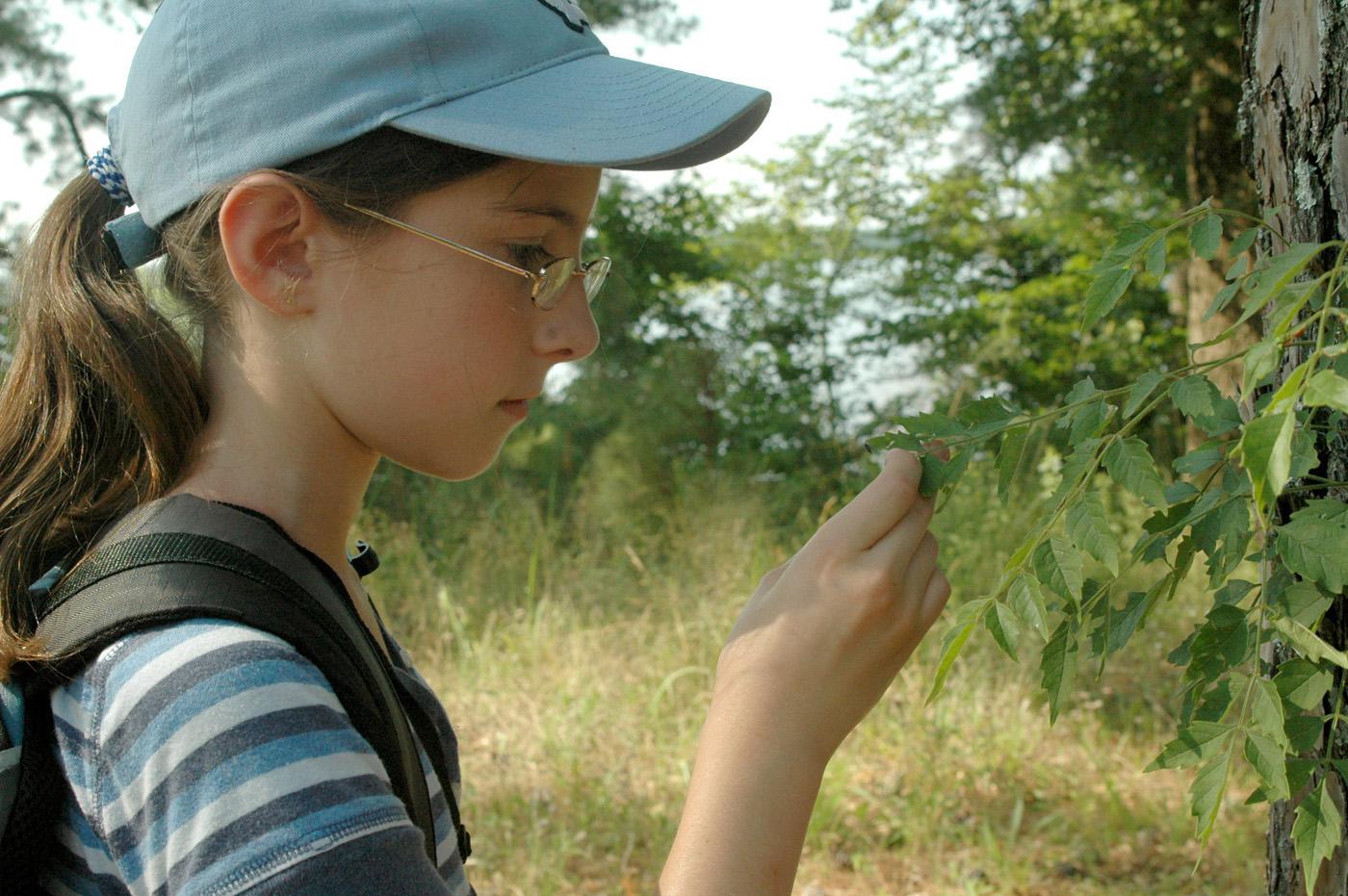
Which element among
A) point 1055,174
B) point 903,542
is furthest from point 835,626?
point 1055,174

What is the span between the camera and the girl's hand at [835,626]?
1157mm

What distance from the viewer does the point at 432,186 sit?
4.01ft

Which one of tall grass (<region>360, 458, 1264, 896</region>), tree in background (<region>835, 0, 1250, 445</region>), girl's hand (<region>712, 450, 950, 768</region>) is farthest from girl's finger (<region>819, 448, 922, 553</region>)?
tree in background (<region>835, 0, 1250, 445</region>)

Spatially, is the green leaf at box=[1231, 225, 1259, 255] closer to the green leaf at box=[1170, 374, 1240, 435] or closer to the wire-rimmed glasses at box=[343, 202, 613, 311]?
the green leaf at box=[1170, 374, 1240, 435]

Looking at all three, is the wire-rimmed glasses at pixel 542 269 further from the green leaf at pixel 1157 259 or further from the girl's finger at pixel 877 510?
the green leaf at pixel 1157 259

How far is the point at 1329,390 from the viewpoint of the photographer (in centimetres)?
82

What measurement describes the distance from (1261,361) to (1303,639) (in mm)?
305

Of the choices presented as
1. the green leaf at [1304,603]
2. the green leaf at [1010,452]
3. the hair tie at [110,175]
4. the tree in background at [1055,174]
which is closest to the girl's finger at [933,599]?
the green leaf at [1010,452]

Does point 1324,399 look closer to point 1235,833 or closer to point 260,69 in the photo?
point 260,69

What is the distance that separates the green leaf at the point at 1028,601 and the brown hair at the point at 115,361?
27.2 inches

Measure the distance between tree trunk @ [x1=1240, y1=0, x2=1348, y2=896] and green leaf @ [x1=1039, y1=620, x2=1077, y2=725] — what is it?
1.06 ft

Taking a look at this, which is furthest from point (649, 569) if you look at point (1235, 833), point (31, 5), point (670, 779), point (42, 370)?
point (31, 5)

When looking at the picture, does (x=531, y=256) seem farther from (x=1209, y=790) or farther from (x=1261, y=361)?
(x=1209, y=790)

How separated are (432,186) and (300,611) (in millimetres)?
467
